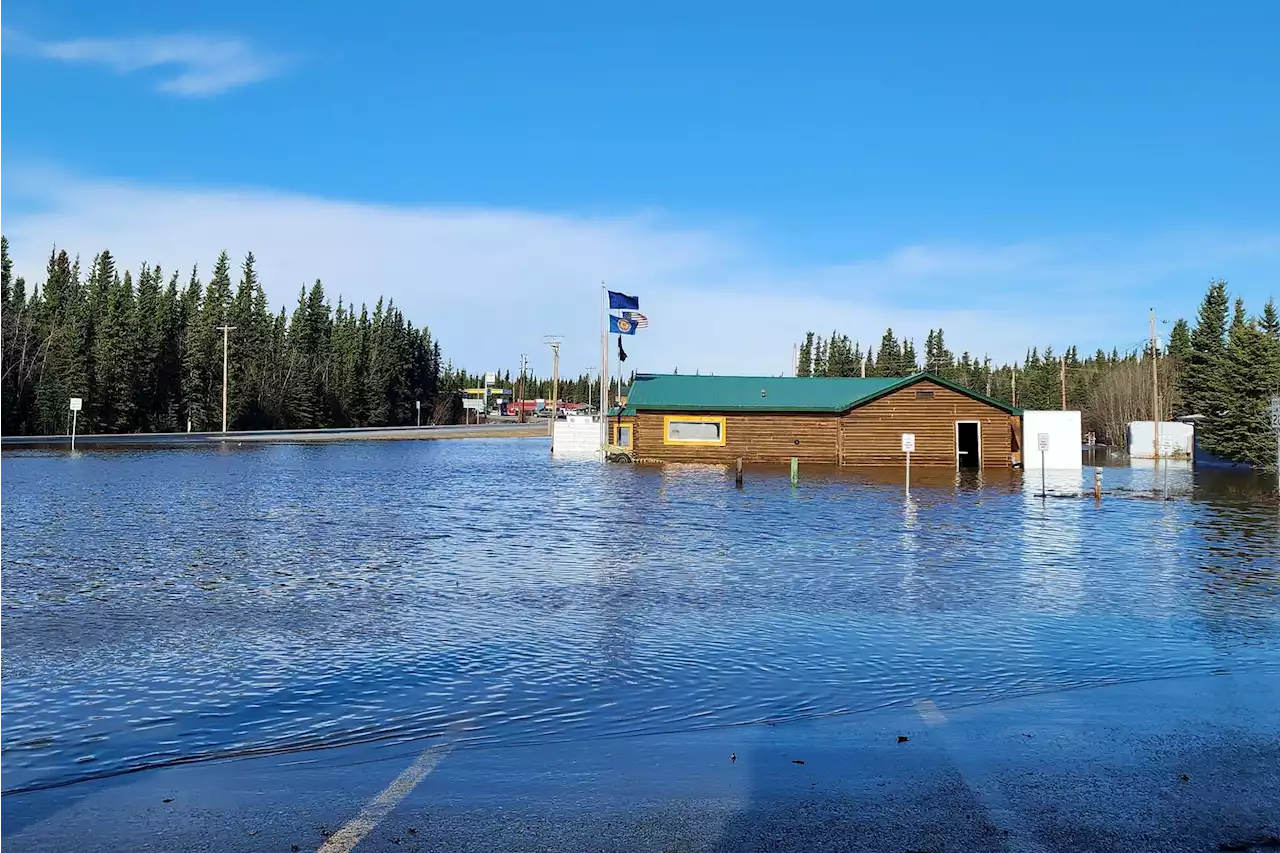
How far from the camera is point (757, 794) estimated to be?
638 cm

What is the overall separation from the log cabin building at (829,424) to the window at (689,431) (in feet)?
0.17

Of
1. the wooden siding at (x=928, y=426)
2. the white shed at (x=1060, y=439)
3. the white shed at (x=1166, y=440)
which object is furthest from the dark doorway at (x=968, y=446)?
the white shed at (x=1166, y=440)

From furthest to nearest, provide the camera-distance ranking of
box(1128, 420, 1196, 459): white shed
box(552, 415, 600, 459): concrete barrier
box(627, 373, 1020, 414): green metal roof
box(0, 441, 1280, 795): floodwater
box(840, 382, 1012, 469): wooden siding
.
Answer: box(1128, 420, 1196, 459): white shed
box(552, 415, 600, 459): concrete barrier
box(627, 373, 1020, 414): green metal roof
box(840, 382, 1012, 469): wooden siding
box(0, 441, 1280, 795): floodwater

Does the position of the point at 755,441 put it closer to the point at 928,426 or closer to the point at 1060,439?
the point at 928,426

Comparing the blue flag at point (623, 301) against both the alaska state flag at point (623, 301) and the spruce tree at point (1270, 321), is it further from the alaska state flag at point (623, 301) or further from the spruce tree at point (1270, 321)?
the spruce tree at point (1270, 321)

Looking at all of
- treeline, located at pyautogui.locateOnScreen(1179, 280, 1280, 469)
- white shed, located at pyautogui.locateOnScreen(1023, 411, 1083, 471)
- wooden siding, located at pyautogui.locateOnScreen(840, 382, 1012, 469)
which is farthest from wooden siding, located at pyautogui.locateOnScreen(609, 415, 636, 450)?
treeline, located at pyautogui.locateOnScreen(1179, 280, 1280, 469)

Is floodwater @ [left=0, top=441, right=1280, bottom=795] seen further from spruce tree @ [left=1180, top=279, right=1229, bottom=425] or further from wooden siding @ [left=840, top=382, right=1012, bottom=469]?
spruce tree @ [left=1180, top=279, right=1229, bottom=425]

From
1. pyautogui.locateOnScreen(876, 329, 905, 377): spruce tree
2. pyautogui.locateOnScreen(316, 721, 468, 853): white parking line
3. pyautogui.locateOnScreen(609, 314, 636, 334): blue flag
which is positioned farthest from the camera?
pyautogui.locateOnScreen(876, 329, 905, 377): spruce tree

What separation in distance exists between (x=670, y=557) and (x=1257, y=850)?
1339cm

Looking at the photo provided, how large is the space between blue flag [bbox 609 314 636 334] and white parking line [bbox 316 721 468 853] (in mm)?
52997

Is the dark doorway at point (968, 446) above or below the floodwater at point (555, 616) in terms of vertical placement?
above

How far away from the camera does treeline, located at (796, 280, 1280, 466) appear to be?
5838cm

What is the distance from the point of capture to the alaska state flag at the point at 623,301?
60.6 meters

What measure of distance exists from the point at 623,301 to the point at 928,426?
732 inches
